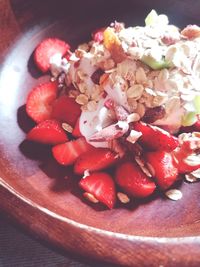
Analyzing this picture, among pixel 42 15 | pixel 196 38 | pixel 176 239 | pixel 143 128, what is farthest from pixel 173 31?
pixel 176 239

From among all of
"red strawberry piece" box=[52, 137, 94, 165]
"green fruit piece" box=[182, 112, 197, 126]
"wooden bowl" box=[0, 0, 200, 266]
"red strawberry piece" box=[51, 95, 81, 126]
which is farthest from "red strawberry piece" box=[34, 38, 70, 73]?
"green fruit piece" box=[182, 112, 197, 126]

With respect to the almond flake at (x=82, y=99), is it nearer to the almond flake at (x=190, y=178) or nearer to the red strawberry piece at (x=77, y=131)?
the red strawberry piece at (x=77, y=131)

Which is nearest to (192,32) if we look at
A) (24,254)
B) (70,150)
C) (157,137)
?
(157,137)

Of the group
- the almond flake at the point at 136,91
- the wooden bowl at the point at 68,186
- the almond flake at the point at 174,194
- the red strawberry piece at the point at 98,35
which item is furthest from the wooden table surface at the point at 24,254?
the red strawberry piece at the point at 98,35

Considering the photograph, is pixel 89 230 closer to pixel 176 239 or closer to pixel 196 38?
pixel 176 239

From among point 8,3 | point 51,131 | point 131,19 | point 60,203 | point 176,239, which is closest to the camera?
point 176,239

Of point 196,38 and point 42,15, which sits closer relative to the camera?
point 196,38

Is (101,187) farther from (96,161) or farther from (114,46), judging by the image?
(114,46)
